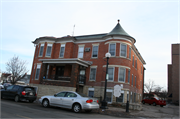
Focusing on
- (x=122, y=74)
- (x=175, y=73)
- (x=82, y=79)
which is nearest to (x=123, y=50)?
(x=122, y=74)

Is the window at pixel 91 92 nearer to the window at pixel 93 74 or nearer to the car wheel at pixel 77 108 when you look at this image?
the window at pixel 93 74

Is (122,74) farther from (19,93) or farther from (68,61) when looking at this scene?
(19,93)

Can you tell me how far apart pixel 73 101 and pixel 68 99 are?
45 cm

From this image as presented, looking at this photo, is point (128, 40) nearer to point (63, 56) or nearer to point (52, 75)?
point (63, 56)

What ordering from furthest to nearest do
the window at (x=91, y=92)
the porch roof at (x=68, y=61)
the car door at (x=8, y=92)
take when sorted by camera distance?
the window at (x=91, y=92)
the porch roof at (x=68, y=61)
the car door at (x=8, y=92)

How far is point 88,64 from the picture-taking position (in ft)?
72.4

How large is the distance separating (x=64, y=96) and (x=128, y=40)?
12976 millimetres

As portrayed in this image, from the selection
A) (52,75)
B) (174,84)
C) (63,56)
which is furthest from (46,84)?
(174,84)

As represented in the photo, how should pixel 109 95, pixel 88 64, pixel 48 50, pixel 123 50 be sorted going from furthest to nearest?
pixel 48 50, pixel 88 64, pixel 123 50, pixel 109 95

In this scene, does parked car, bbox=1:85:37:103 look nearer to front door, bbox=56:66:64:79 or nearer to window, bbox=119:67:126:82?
front door, bbox=56:66:64:79

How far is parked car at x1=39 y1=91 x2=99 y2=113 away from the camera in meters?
10.5

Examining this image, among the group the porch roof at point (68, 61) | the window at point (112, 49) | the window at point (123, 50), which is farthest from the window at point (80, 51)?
the window at point (123, 50)

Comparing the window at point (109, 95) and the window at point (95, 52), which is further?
the window at point (95, 52)

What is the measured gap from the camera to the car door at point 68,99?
1098 centimetres
